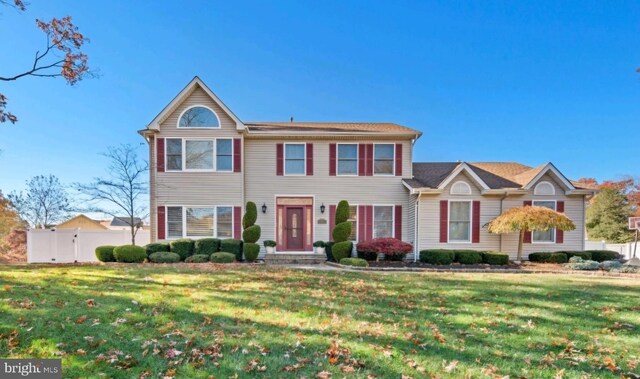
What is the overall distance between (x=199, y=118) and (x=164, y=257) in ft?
21.0

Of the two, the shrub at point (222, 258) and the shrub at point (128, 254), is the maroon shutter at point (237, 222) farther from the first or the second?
the shrub at point (128, 254)

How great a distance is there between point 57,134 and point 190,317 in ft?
80.9

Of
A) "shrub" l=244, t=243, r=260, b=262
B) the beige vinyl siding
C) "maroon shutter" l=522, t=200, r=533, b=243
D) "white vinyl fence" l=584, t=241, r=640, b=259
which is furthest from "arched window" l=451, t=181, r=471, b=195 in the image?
"shrub" l=244, t=243, r=260, b=262

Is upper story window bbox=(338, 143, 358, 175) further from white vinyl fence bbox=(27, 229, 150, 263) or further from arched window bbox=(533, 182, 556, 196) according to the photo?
white vinyl fence bbox=(27, 229, 150, 263)

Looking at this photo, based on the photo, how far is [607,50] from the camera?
17.8 m

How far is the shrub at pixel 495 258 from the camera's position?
1333 centimetres

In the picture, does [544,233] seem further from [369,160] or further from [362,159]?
[362,159]

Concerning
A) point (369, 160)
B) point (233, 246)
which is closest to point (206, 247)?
point (233, 246)

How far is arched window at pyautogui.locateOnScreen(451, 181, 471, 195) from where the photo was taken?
14484 mm

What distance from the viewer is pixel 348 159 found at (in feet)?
49.9

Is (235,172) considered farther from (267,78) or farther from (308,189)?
(267,78)

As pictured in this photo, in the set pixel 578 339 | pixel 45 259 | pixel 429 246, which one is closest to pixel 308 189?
pixel 429 246

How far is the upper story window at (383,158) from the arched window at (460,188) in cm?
296

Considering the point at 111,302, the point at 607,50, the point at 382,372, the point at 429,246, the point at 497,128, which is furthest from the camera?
the point at 497,128
